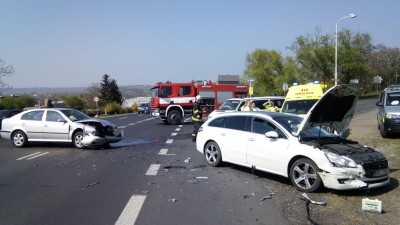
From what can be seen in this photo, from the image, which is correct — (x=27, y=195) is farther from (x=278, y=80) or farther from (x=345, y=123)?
(x=278, y=80)

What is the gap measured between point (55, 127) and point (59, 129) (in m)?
0.18

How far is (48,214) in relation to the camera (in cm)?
609

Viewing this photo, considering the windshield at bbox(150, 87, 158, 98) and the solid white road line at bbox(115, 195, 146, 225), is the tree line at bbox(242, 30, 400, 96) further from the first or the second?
the solid white road line at bbox(115, 195, 146, 225)

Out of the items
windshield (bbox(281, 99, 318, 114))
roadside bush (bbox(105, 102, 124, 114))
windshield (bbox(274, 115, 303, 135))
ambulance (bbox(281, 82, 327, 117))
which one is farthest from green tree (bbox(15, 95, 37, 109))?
windshield (bbox(274, 115, 303, 135))

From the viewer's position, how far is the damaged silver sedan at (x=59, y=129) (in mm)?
14055

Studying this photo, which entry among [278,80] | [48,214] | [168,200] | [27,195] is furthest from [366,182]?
[278,80]

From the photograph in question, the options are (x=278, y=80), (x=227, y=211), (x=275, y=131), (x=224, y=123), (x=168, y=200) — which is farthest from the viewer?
(x=278, y=80)

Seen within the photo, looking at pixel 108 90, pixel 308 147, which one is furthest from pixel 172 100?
pixel 108 90

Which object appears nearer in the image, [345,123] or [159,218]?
[159,218]

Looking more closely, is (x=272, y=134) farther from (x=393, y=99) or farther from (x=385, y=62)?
(x=385, y=62)

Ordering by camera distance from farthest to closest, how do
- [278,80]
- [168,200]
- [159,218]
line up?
[278,80], [168,200], [159,218]

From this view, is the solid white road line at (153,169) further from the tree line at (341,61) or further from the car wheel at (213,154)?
the tree line at (341,61)

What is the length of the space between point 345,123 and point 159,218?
5.09m

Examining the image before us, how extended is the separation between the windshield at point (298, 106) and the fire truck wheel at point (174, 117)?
11821mm
